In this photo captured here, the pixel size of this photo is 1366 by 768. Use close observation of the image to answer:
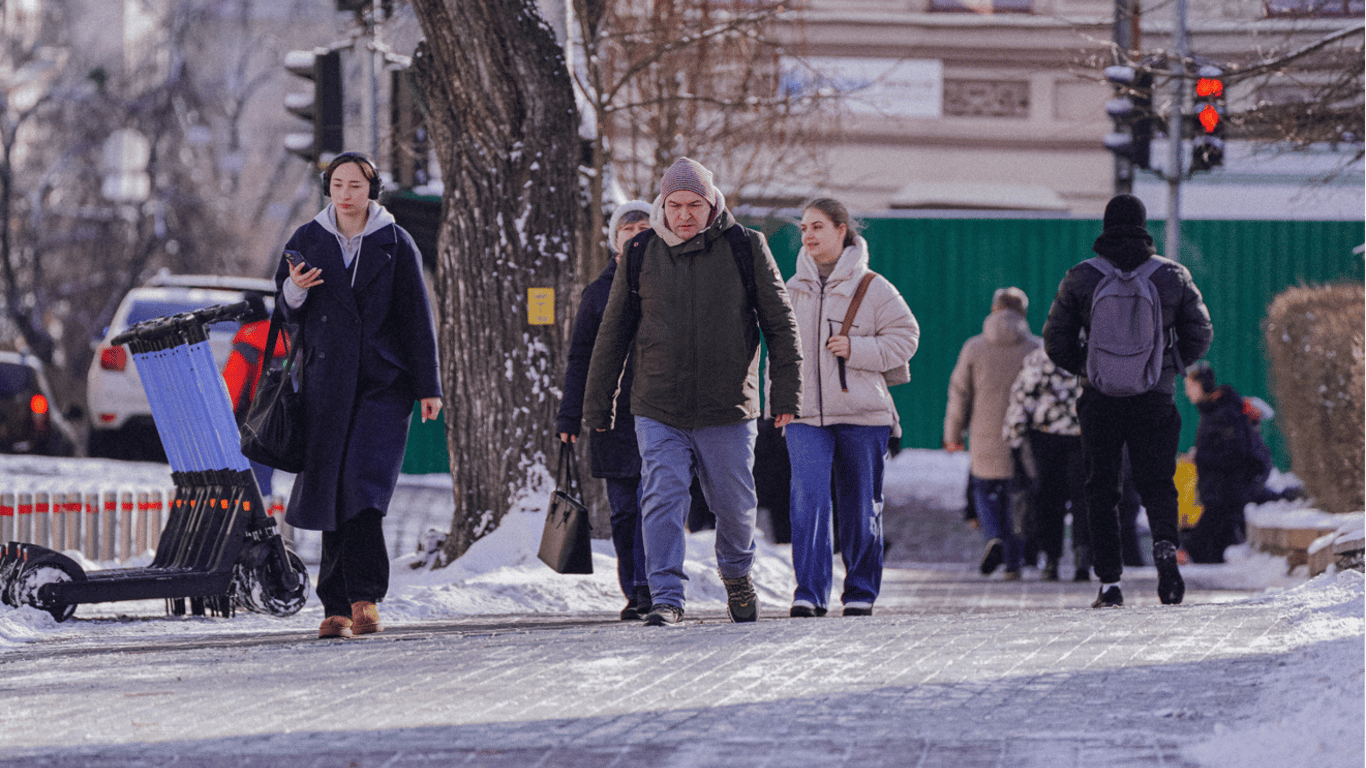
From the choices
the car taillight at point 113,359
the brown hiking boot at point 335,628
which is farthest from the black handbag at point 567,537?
the car taillight at point 113,359

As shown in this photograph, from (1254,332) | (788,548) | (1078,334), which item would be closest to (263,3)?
(1254,332)

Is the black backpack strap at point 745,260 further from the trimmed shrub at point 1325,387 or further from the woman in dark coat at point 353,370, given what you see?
the trimmed shrub at point 1325,387

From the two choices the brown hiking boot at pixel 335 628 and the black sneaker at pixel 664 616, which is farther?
the black sneaker at pixel 664 616

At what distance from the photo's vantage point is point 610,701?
5277mm

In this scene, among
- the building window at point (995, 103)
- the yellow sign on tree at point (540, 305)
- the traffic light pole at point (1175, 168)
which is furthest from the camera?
the building window at point (995, 103)

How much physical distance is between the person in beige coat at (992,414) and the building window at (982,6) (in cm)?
1331

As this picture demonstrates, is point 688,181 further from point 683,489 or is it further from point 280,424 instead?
point 280,424

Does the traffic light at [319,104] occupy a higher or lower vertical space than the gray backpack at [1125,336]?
higher

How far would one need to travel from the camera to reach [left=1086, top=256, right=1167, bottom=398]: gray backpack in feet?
26.4

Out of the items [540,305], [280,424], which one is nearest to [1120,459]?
[540,305]

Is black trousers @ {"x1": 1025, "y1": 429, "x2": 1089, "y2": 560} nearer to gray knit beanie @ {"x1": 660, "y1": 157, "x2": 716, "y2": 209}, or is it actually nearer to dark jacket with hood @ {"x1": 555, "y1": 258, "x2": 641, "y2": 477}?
dark jacket with hood @ {"x1": 555, "y1": 258, "x2": 641, "y2": 477}

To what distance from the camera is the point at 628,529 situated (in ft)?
27.1

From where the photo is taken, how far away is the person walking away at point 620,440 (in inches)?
308

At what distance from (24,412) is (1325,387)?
11.7 meters
